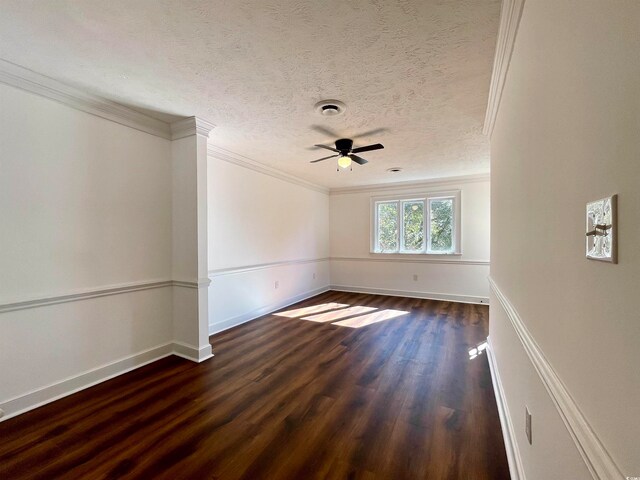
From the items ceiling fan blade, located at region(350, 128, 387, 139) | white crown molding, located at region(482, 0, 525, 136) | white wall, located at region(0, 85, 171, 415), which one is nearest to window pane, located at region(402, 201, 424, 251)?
ceiling fan blade, located at region(350, 128, 387, 139)

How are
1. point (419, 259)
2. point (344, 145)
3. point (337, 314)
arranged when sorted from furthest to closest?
point (419, 259), point (337, 314), point (344, 145)

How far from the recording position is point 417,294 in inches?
222

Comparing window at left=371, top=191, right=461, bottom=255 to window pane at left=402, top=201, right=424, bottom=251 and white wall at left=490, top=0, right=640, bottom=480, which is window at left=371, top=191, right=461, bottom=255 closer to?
window pane at left=402, top=201, right=424, bottom=251

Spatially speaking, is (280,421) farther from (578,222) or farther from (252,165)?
(252,165)

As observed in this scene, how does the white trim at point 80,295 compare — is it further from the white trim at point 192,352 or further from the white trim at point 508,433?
the white trim at point 508,433

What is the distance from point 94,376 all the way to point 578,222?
331cm

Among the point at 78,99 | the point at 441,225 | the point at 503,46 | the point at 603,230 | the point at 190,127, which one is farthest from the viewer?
the point at 441,225

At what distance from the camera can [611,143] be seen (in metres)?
0.54

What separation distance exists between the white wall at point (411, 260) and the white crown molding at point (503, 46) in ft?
10.5

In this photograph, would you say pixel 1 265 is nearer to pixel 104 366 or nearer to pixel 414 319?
pixel 104 366

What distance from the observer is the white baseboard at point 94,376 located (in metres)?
2.00

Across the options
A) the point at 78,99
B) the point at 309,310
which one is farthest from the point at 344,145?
the point at 309,310

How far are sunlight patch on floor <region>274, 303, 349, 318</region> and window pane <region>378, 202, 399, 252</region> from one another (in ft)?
5.56

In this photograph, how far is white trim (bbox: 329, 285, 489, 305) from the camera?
517 centimetres
